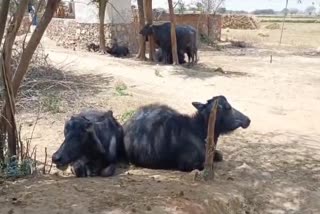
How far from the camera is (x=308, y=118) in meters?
10.3

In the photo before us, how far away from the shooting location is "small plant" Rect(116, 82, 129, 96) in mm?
11484

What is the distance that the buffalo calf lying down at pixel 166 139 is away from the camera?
6.69m

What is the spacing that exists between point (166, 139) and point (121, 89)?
17.6ft

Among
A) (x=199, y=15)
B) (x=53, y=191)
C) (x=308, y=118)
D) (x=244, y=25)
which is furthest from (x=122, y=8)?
(x=244, y=25)

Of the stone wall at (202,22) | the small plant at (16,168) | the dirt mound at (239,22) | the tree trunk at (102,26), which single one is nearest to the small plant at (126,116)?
the small plant at (16,168)

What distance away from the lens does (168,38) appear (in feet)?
57.2

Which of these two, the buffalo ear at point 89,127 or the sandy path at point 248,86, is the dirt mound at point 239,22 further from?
the buffalo ear at point 89,127

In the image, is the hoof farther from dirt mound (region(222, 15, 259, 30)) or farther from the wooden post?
dirt mound (region(222, 15, 259, 30))

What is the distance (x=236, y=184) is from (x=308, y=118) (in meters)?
4.73

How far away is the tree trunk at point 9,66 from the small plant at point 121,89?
5379 millimetres

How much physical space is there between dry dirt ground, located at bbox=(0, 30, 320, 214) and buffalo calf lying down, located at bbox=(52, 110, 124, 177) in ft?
0.72

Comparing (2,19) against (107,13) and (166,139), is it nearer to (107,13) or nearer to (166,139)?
(166,139)

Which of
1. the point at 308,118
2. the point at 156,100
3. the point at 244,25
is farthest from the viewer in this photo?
the point at 244,25

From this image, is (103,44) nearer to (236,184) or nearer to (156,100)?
(156,100)
